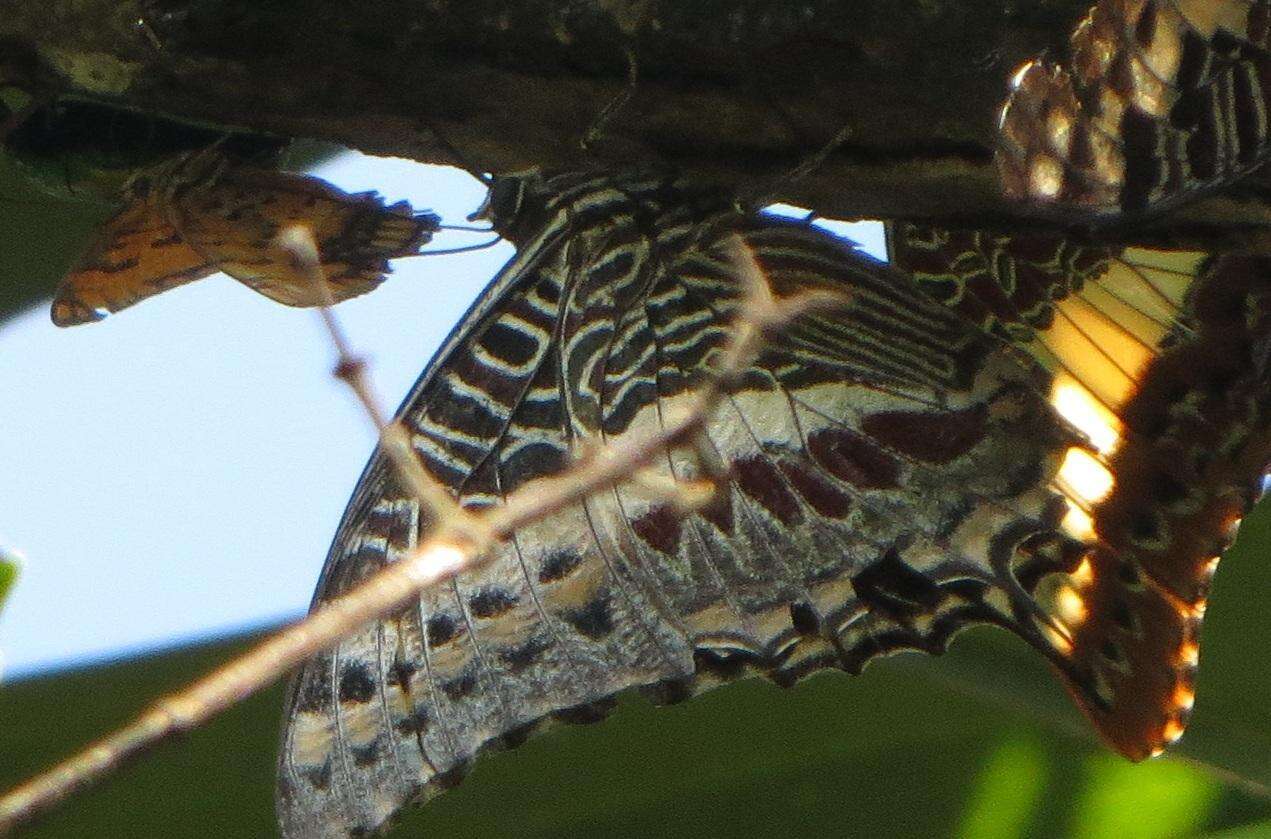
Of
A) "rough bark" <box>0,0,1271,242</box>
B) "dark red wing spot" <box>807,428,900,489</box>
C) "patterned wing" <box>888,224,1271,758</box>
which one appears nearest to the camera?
"rough bark" <box>0,0,1271,242</box>

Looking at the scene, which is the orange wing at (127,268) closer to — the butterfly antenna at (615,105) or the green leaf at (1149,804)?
the butterfly antenna at (615,105)

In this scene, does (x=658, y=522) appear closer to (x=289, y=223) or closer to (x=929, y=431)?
(x=929, y=431)

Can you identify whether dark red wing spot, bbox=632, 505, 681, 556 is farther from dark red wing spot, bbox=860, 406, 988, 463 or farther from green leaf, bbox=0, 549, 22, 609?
green leaf, bbox=0, 549, 22, 609

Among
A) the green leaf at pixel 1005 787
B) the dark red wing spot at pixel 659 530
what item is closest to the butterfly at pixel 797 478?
the dark red wing spot at pixel 659 530

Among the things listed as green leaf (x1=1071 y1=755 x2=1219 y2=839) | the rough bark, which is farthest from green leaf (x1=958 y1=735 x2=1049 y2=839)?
the rough bark

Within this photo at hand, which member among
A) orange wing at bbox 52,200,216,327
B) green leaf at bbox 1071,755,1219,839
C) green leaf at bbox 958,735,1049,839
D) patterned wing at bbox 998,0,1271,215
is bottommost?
green leaf at bbox 1071,755,1219,839

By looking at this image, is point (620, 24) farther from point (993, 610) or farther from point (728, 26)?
point (993, 610)

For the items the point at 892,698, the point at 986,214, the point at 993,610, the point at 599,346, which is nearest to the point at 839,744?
the point at 892,698
